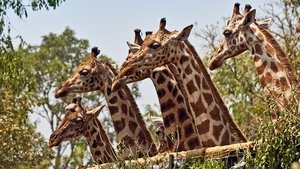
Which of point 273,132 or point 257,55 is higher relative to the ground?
point 257,55

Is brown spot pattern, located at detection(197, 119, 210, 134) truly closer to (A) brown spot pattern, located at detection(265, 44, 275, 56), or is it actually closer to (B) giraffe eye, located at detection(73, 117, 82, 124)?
(A) brown spot pattern, located at detection(265, 44, 275, 56)

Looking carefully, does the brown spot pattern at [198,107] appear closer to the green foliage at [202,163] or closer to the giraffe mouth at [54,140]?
the green foliage at [202,163]

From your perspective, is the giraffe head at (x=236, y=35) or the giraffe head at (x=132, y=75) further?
the giraffe head at (x=132, y=75)

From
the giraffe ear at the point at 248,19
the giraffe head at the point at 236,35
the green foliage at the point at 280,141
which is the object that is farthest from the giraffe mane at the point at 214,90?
the green foliage at the point at 280,141

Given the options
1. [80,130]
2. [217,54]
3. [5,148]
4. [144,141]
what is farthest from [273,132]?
[5,148]

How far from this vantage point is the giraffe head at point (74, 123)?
1325 cm

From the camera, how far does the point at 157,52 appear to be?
1118 centimetres

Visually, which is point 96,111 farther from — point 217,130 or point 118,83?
point 217,130

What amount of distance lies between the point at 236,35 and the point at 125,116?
8.20 feet

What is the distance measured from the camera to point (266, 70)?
11156 mm

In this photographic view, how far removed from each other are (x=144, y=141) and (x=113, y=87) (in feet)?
4.01

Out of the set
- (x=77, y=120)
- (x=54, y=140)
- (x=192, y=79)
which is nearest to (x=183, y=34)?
(x=192, y=79)

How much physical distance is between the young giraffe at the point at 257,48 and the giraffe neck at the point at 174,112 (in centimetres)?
66

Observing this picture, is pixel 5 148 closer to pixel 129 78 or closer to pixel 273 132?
pixel 129 78
